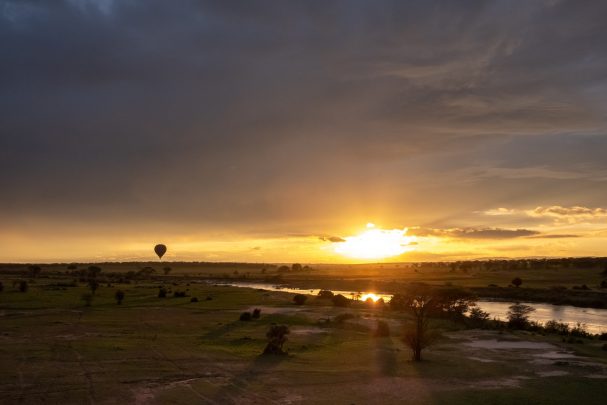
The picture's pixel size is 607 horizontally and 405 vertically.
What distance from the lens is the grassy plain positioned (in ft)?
65.5

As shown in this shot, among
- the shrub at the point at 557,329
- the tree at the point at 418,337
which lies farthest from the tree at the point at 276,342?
the shrub at the point at 557,329

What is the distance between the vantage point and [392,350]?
31922mm

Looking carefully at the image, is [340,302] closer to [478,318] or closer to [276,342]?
[478,318]

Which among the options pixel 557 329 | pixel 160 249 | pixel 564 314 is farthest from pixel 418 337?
pixel 160 249

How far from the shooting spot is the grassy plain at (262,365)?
1995 centimetres

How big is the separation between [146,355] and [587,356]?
2370 centimetres

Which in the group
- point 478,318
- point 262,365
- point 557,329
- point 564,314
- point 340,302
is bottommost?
point 262,365

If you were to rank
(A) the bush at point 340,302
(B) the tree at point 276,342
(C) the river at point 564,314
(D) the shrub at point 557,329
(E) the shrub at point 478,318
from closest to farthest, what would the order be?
1. (B) the tree at point 276,342
2. (D) the shrub at point 557,329
3. (E) the shrub at point 478,318
4. (C) the river at point 564,314
5. (A) the bush at point 340,302

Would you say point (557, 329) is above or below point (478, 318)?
below

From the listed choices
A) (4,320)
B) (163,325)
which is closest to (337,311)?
(163,325)

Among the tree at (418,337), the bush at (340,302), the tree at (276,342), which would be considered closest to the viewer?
the tree at (418,337)

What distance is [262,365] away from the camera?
25.6m

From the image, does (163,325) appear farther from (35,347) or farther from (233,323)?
(35,347)

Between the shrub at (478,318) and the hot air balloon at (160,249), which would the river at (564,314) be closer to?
the shrub at (478,318)
